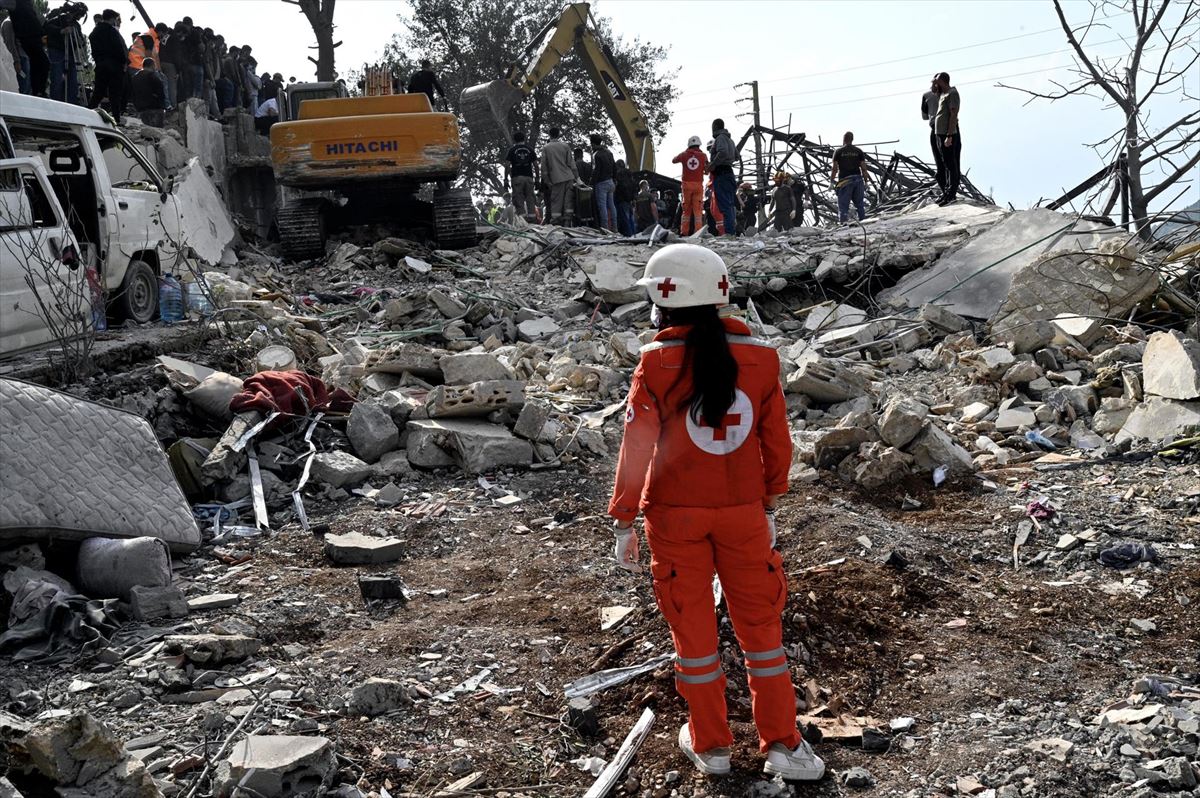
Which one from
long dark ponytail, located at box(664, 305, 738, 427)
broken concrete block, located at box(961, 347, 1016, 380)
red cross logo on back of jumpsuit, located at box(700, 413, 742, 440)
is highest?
long dark ponytail, located at box(664, 305, 738, 427)

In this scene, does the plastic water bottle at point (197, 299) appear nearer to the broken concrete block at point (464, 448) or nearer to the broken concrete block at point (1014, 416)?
the broken concrete block at point (464, 448)

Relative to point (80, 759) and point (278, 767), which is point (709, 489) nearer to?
point (278, 767)

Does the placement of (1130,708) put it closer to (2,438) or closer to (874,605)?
(874,605)

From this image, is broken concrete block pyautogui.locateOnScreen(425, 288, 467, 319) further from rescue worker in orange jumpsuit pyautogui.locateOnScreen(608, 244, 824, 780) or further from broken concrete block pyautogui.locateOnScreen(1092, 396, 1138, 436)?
rescue worker in orange jumpsuit pyautogui.locateOnScreen(608, 244, 824, 780)

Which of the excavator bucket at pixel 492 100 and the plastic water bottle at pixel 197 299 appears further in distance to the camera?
the excavator bucket at pixel 492 100

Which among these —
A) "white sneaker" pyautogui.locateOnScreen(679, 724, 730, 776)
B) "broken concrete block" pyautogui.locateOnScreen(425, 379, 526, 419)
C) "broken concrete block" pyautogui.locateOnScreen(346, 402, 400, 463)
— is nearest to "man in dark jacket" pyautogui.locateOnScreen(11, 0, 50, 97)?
"broken concrete block" pyautogui.locateOnScreen(346, 402, 400, 463)

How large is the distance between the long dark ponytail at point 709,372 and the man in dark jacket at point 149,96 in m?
15.0

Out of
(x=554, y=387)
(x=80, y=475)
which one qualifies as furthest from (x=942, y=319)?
(x=80, y=475)

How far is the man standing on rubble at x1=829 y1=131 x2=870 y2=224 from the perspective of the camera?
16.1 metres

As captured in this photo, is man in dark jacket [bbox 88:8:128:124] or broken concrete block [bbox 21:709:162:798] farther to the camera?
man in dark jacket [bbox 88:8:128:124]

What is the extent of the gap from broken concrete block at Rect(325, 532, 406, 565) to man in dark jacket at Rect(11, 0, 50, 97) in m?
9.71

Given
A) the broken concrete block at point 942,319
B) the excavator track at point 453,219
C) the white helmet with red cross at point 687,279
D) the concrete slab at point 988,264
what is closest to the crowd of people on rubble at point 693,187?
the excavator track at point 453,219

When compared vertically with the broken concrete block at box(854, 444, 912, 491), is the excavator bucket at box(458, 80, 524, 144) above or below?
above

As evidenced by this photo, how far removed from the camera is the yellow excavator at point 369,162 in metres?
13.9
